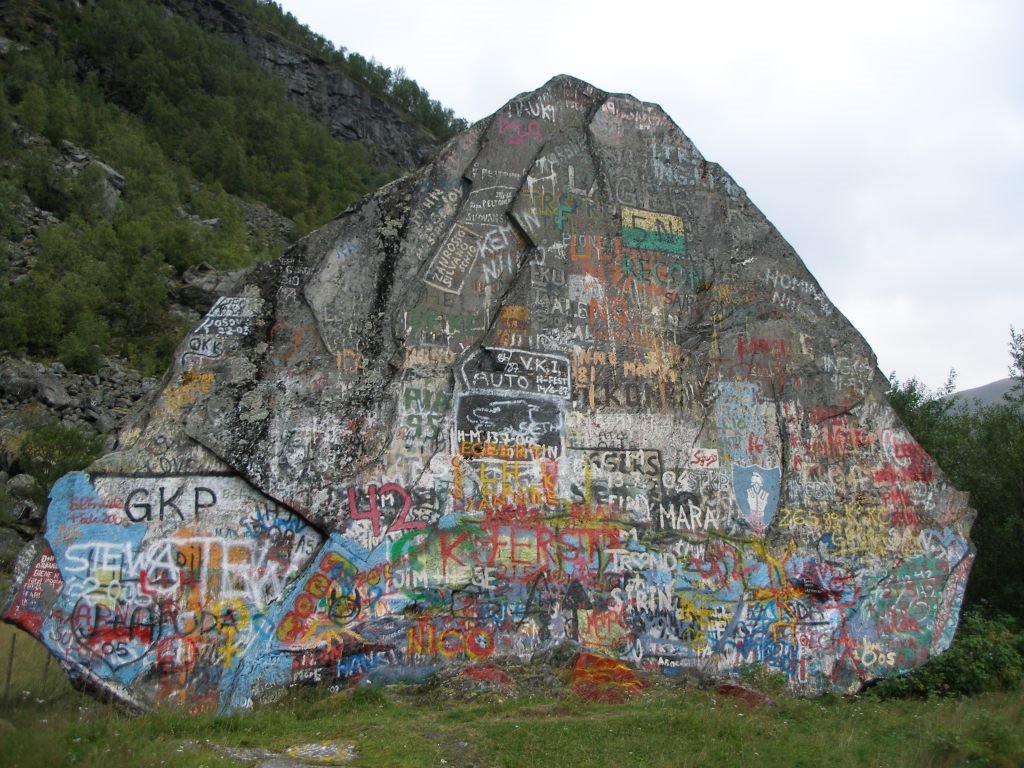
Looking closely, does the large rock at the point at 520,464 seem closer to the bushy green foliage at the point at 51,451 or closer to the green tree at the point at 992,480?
the green tree at the point at 992,480

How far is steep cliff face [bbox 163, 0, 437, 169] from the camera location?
8031 centimetres

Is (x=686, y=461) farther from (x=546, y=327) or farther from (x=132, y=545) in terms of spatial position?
(x=132, y=545)

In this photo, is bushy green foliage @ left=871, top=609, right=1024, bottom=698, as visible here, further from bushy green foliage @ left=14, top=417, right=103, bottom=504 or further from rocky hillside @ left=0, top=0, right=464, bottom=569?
bushy green foliage @ left=14, top=417, right=103, bottom=504

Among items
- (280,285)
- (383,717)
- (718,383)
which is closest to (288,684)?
(383,717)

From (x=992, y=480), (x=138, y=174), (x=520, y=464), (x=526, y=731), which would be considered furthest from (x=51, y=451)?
(x=138, y=174)

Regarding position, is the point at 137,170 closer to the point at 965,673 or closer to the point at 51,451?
the point at 51,451

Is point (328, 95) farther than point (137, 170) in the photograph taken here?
Yes

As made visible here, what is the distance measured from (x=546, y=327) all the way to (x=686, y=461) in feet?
6.77

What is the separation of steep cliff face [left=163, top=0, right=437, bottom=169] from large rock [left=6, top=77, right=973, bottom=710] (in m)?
71.9

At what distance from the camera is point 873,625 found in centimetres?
1037

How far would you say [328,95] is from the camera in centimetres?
8375

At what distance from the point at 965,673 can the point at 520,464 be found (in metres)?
5.08

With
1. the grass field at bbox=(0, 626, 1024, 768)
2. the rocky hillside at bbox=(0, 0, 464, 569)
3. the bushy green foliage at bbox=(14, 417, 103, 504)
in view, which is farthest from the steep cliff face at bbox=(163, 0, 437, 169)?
the grass field at bbox=(0, 626, 1024, 768)

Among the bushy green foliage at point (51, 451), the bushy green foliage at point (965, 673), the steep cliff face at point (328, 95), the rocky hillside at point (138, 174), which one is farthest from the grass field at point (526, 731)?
the steep cliff face at point (328, 95)
